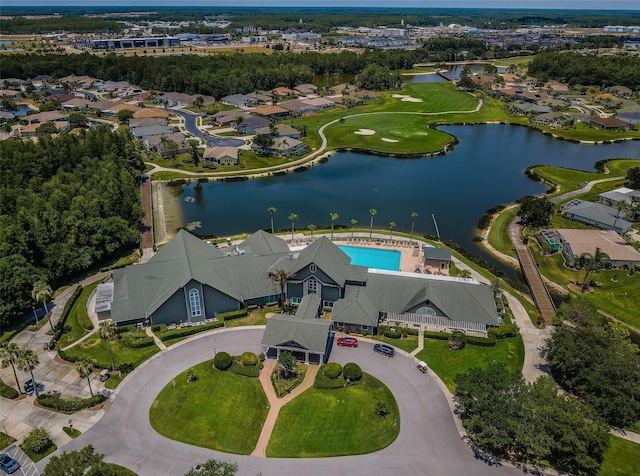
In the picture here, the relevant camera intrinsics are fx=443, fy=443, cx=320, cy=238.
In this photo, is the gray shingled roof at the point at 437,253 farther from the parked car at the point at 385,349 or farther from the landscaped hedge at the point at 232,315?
the landscaped hedge at the point at 232,315

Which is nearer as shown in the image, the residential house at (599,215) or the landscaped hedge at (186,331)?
the landscaped hedge at (186,331)

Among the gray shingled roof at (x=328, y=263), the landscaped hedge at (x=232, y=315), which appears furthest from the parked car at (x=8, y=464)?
the gray shingled roof at (x=328, y=263)

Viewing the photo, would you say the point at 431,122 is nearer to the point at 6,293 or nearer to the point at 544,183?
the point at 544,183

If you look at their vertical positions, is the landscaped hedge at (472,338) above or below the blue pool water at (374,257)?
below

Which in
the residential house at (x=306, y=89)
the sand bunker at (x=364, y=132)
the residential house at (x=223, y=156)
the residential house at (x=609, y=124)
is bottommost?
the residential house at (x=223, y=156)

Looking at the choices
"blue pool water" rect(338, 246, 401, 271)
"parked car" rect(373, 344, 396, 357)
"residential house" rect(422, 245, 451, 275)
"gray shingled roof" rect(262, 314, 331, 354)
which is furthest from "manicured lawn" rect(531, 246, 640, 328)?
"gray shingled roof" rect(262, 314, 331, 354)

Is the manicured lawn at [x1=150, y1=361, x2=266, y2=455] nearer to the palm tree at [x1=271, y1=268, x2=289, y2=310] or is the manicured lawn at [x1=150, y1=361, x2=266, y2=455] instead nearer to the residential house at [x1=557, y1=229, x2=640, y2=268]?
the palm tree at [x1=271, y1=268, x2=289, y2=310]
